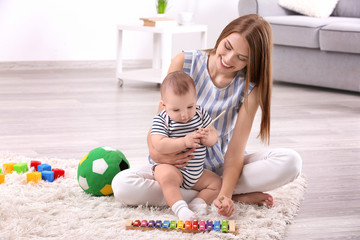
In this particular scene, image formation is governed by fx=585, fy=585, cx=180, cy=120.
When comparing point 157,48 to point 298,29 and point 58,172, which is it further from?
point 58,172

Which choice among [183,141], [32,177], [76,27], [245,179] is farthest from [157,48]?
[183,141]

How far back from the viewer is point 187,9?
469 centimetres

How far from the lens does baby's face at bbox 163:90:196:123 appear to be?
1498 mm

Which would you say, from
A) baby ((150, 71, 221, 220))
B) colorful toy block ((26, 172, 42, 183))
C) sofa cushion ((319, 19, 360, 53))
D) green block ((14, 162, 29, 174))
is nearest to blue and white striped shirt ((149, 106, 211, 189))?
baby ((150, 71, 221, 220))

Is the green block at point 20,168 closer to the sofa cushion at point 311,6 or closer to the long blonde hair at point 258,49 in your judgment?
the long blonde hair at point 258,49

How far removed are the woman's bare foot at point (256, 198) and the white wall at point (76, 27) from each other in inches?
116

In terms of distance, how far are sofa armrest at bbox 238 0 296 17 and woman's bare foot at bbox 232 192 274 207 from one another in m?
2.43

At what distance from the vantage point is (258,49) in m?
1.57

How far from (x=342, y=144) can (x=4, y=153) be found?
4.48ft

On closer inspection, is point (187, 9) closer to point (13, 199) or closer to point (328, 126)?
point (328, 126)

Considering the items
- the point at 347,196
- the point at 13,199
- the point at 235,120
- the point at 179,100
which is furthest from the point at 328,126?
the point at 13,199

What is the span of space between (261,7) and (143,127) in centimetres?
169

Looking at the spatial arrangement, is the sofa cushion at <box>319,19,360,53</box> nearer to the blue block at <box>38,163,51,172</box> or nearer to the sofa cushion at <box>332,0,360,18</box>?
the sofa cushion at <box>332,0,360,18</box>

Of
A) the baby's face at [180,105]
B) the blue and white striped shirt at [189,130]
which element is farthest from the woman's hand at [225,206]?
the baby's face at [180,105]
